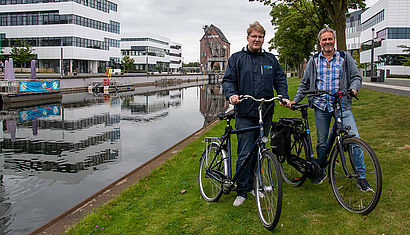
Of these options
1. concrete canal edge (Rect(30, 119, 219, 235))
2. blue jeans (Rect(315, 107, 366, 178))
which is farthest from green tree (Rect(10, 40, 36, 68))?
blue jeans (Rect(315, 107, 366, 178))

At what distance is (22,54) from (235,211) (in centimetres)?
6967

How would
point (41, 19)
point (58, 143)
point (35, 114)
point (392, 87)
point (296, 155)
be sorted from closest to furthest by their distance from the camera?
point (296, 155) < point (58, 143) < point (35, 114) < point (392, 87) < point (41, 19)

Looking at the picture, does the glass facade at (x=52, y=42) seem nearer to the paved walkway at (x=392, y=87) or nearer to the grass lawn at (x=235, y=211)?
the paved walkway at (x=392, y=87)

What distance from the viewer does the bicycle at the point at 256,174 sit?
4070 millimetres

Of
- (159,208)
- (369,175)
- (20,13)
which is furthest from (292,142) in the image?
(20,13)

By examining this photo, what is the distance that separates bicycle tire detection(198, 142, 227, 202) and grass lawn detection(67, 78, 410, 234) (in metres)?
0.13

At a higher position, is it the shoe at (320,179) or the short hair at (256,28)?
the short hair at (256,28)

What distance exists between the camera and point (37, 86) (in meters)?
32.3

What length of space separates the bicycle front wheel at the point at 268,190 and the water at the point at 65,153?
3.66 meters

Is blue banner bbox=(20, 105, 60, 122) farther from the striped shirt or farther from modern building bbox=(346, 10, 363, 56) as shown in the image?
modern building bbox=(346, 10, 363, 56)

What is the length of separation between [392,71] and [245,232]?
230ft

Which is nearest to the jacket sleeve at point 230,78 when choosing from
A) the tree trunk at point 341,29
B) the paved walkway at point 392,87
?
the tree trunk at point 341,29

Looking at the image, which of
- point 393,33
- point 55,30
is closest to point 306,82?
point 393,33

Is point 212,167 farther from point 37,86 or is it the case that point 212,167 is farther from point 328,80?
point 37,86
